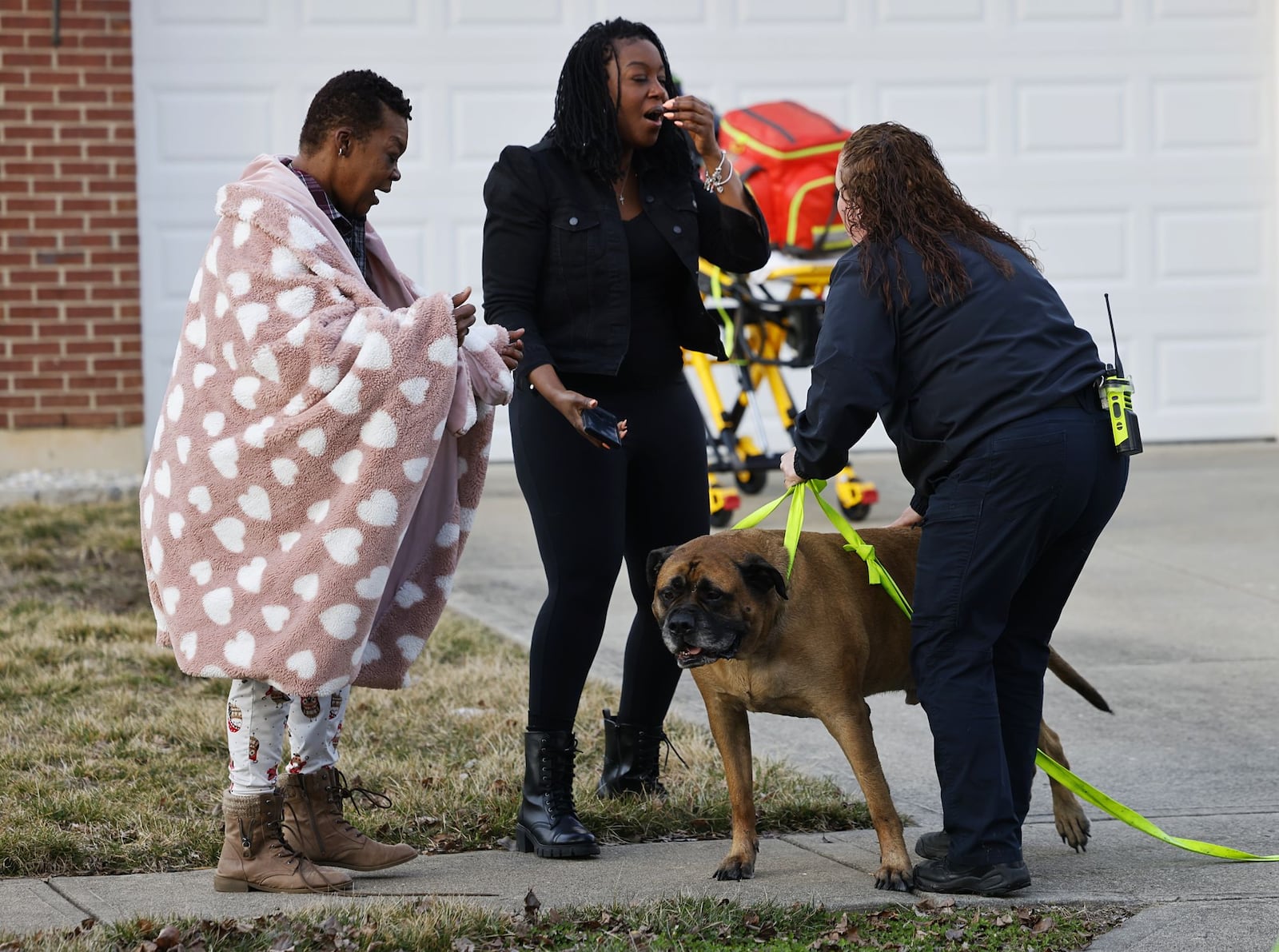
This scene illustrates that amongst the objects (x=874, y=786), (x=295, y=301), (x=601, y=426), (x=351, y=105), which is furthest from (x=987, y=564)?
(x=351, y=105)

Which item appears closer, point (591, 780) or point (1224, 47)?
point (591, 780)

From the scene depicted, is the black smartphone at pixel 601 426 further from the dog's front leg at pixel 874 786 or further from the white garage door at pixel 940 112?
the white garage door at pixel 940 112

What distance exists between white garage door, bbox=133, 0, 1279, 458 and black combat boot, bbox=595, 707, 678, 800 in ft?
21.8

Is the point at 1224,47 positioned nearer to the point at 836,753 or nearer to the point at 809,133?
the point at 809,133

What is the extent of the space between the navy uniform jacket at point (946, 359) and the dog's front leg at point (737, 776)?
1.98 feet

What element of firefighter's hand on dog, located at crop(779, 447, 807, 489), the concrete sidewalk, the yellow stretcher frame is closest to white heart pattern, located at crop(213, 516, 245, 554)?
the concrete sidewalk

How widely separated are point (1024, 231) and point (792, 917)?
27.8ft

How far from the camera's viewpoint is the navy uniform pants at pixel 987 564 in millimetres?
3537

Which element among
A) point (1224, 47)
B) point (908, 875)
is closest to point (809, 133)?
point (1224, 47)

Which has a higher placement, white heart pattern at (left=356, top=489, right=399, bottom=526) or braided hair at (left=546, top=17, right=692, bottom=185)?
braided hair at (left=546, top=17, right=692, bottom=185)

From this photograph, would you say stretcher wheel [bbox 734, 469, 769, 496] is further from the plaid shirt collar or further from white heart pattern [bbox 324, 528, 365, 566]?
white heart pattern [bbox 324, 528, 365, 566]

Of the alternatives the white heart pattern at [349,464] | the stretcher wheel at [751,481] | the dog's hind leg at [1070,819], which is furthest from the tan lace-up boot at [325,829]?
the stretcher wheel at [751,481]

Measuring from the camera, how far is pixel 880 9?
10969 millimetres

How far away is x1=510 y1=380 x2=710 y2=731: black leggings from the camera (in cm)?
406
